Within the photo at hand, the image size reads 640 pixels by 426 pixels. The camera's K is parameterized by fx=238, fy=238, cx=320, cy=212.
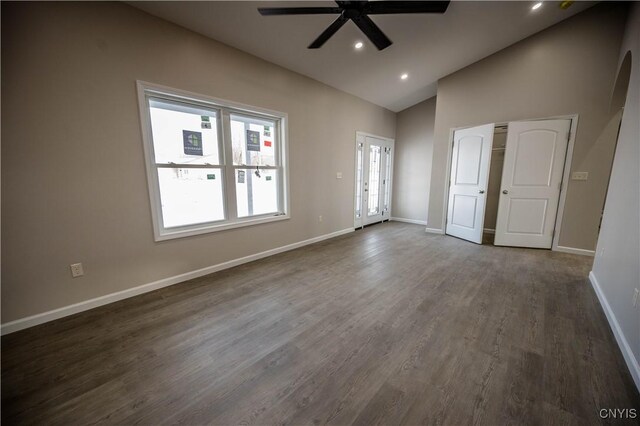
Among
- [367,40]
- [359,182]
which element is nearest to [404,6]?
[367,40]

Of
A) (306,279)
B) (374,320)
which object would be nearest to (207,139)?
(306,279)

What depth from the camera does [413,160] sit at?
598 cm

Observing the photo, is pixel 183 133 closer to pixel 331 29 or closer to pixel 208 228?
pixel 208 228

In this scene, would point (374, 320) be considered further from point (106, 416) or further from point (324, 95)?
point (324, 95)

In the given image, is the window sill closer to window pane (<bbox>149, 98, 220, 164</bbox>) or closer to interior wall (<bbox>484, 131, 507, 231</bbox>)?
window pane (<bbox>149, 98, 220, 164</bbox>)

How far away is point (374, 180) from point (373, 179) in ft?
0.17

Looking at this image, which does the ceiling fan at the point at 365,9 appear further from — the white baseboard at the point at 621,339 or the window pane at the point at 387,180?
the window pane at the point at 387,180

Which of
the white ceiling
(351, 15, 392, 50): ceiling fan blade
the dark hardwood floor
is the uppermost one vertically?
the white ceiling

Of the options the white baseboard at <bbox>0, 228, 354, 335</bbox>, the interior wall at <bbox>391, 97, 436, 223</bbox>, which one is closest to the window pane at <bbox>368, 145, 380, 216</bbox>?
the interior wall at <bbox>391, 97, 436, 223</bbox>

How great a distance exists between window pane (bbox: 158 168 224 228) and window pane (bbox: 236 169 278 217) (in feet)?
0.94

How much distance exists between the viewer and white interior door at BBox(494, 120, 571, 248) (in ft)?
12.3

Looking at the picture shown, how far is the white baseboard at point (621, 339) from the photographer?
→ 148cm

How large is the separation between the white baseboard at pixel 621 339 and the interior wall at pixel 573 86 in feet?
5.96

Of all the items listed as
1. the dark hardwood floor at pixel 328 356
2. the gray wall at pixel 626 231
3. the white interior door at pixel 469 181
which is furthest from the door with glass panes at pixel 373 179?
the gray wall at pixel 626 231
